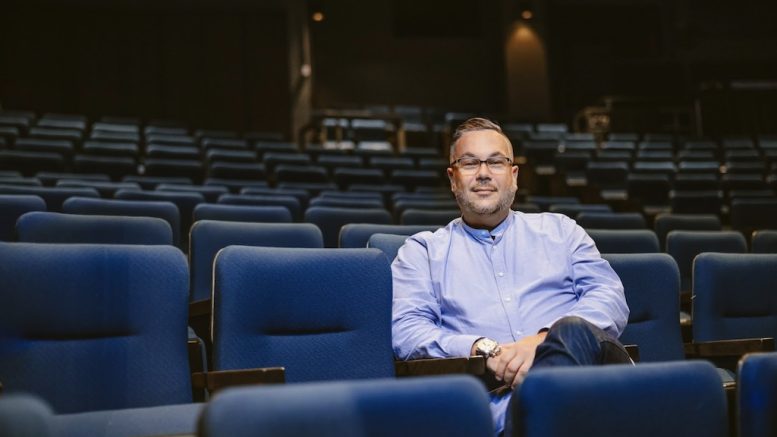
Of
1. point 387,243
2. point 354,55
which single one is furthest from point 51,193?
point 354,55

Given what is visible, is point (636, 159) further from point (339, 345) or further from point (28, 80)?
point (28, 80)

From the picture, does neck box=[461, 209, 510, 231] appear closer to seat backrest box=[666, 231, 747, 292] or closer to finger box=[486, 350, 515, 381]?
finger box=[486, 350, 515, 381]

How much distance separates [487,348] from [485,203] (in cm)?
23

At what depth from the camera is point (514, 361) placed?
2.54ft

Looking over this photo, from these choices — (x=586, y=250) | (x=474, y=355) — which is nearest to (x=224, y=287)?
(x=474, y=355)

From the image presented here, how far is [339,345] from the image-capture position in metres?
0.88

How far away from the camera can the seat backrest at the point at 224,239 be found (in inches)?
47.8

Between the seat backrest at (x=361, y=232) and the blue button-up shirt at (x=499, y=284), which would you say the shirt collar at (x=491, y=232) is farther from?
the seat backrest at (x=361, y=232)

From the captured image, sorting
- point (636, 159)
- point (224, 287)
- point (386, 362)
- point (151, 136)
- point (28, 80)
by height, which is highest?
point (28, 80)

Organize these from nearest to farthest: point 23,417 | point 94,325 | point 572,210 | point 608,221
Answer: point 23,417
point 94,325
point 608,221
point 572,210

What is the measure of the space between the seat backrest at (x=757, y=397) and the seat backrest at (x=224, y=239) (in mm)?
855

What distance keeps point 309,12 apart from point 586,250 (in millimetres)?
4432

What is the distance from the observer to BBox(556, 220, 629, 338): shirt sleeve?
0.87 meters

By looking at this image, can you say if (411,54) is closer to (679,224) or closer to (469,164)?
(679,224)
